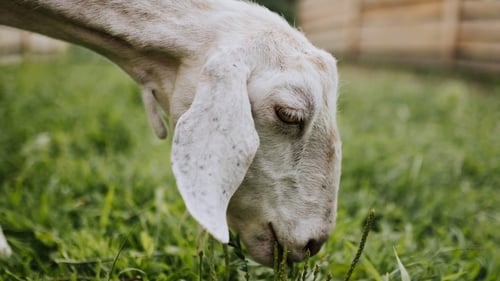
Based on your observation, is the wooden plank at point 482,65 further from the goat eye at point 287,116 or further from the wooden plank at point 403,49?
the goat eye at point 287,116

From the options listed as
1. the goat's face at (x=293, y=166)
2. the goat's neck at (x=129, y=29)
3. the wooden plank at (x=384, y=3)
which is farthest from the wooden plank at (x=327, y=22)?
the goat's face at (x=293, y=166)

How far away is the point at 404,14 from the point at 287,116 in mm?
8015

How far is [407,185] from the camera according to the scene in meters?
3.28

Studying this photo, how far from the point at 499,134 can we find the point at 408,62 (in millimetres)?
4764

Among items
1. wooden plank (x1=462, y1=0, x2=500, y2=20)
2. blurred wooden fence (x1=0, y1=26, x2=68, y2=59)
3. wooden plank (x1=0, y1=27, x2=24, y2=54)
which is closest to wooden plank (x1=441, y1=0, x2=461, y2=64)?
wooden plank (x1=462, y1=0, x2=500, y2=20)

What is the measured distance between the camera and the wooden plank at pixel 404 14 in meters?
8.23

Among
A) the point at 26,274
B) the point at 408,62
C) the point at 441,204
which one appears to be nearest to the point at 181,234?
the point at 26,274

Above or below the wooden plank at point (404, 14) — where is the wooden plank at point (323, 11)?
above

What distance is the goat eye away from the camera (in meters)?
1.73

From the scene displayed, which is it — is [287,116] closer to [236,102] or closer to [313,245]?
[236,102]

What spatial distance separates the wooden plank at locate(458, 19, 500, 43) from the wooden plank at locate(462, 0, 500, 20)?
0.06 meters

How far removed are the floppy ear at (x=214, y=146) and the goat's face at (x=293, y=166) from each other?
139 millimetres

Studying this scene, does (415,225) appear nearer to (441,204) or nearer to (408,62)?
(441,204)

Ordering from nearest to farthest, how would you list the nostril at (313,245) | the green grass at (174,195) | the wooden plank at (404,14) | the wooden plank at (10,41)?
the nostril at (313,245)
the green grass at (174,195)
the wooden plank at (10,41)
the wooden plank at (404,14)
